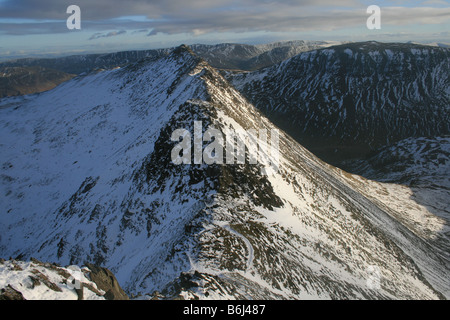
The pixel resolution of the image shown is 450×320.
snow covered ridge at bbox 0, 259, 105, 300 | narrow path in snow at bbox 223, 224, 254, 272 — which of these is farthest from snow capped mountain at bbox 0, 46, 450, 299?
snow covered ridge at bbox 0, 259, 105, 300

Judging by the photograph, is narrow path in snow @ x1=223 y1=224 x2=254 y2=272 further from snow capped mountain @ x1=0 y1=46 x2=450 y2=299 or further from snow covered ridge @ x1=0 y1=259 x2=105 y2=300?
snow covered ridge @ x1=0 y1=259 x2=105 y2=300

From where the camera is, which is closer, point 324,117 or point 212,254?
point 212,254

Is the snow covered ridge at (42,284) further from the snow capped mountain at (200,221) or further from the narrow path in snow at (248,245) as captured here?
the narrow path in snow at (248,245)

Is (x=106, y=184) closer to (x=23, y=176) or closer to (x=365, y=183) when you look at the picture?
(x=23, y=176)

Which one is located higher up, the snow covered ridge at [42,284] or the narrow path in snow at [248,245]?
the snow covered ridge at [42,284]

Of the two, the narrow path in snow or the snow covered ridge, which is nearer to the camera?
the snow covered ridge

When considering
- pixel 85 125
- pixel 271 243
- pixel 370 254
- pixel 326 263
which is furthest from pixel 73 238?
pixel 85 125

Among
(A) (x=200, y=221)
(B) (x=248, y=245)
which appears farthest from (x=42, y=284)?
(B) (x=248, y=245)

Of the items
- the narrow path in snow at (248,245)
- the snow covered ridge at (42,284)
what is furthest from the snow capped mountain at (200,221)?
the snow covered ridge at (42,284)
